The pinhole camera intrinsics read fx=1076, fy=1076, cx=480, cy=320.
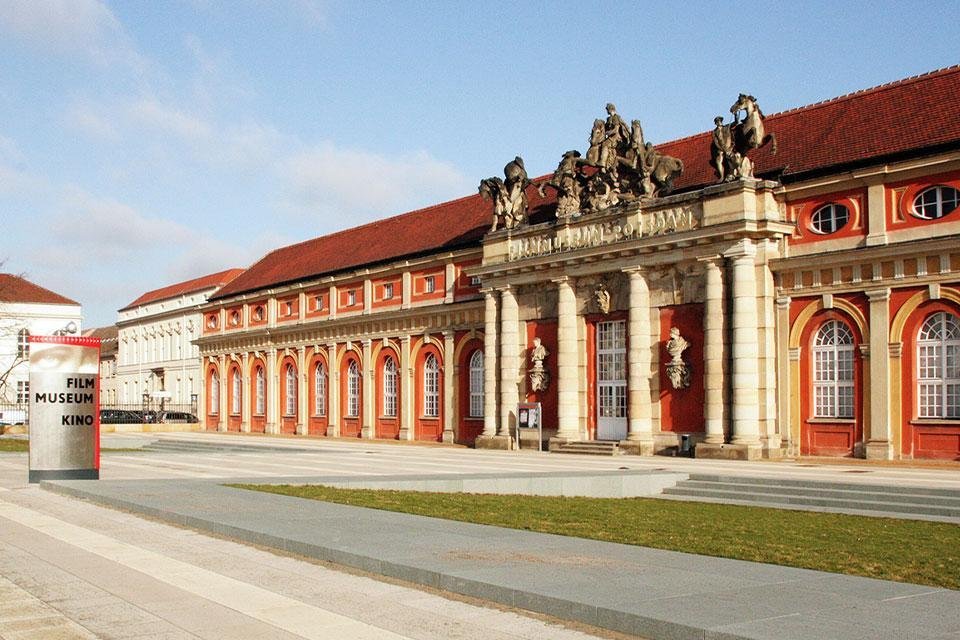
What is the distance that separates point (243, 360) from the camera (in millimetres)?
68938

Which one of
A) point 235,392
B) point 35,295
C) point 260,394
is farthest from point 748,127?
point 35,295

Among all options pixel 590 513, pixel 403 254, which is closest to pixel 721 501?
pixel 590 513

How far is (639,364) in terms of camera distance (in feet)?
124

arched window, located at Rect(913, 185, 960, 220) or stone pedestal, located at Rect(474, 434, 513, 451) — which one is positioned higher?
arched window, located at Rect(913, 185, 960, 220)

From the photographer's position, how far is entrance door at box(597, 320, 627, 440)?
39.6 m

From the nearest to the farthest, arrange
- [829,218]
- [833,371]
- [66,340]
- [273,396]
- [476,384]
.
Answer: [66,340], [833,371], [829,218], [476,384], [273,396]

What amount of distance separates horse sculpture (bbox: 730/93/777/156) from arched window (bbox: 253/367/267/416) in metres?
39.3

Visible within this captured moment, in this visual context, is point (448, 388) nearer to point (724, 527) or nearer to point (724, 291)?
point (724, 291)

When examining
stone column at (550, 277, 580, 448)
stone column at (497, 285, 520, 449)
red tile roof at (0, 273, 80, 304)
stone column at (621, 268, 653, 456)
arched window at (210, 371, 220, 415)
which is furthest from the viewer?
red tile roof at (0, 273, 80, 304)

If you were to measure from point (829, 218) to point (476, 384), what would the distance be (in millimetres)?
20065

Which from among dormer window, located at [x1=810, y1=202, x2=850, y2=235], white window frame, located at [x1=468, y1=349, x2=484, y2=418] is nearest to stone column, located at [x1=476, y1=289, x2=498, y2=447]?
white window frame, located at [x1=468, y1=349, x2=484, y2=418]

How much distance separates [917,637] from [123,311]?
101m

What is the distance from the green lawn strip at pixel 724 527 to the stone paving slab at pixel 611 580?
3.28ft

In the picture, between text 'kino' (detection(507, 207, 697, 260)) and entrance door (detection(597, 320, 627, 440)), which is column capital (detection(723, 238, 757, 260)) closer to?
text 'kino' (detection(507, 207, 697, 260))
